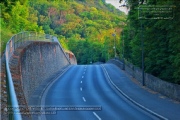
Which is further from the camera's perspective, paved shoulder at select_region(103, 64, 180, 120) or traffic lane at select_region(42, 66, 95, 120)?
paved shoulder at select_region(103, 64, 180, 120)

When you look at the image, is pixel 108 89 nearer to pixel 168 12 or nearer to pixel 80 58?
pixel 168 12

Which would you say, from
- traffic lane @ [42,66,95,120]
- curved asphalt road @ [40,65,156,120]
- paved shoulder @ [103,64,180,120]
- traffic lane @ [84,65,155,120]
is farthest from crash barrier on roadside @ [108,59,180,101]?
traffic lane @ [42,66,95,120]

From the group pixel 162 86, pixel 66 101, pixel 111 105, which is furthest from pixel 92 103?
pixel 162 86

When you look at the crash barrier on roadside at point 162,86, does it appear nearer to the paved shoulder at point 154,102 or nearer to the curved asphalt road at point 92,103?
the paved shoulder at point 154,102

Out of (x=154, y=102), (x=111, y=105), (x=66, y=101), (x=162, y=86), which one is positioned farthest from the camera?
(x=162, y=86)

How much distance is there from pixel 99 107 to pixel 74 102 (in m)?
2.73

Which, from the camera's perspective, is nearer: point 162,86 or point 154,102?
point 154,102

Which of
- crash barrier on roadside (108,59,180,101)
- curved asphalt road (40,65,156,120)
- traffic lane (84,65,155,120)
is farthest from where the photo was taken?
crash barrier on roadside (108,59,180,101)

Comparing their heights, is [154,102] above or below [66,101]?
below

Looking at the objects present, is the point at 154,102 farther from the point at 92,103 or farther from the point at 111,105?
the point at 92,103

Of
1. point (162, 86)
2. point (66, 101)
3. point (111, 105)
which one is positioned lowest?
point (111, 105)

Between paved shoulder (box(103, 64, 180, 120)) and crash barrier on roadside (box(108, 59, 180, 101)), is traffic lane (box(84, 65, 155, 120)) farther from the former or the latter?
crash barrier on roadside (box(108, 59, 180, 101))

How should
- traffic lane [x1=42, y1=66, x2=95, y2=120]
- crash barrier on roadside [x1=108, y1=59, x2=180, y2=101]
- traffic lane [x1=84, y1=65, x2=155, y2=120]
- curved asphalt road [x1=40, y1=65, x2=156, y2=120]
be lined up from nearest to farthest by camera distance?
traffic lane [x1=42, y1=66, x2=95, y2=120], curved asphalt road [x1=40, y1=65, x2=156, y2=120], traffic lane [x1=84, y1=65, x2=155, y2=120], crash barrier on roadside [x1=108, y1=59, x2=180, y2=101]

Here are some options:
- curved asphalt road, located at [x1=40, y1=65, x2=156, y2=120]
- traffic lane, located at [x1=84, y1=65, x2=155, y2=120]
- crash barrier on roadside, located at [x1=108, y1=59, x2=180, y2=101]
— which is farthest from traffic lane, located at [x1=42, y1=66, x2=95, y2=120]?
crash barrier on roadside, located at [x1=108, y1=59, x2=180, y2=101]
